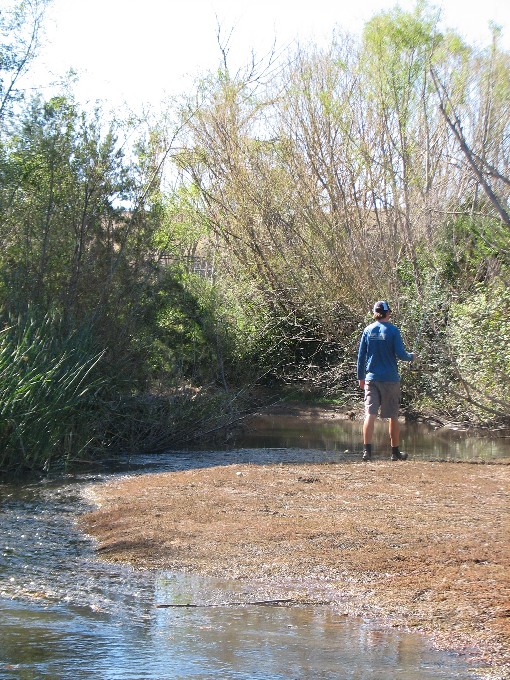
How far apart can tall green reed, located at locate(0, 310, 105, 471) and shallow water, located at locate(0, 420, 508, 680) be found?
3339 millimetres

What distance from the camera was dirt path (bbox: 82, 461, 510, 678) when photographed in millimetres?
5621

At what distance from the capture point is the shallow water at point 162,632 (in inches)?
189

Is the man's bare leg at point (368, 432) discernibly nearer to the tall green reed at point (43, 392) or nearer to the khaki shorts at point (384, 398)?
the khaki shorts at point (384, 398)

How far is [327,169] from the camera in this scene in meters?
18.4

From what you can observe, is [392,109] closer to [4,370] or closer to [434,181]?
[434,181]

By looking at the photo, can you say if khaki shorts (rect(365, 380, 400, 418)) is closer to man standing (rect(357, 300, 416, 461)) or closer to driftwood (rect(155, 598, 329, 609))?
man standing (rect(357, 300, 416, 461))

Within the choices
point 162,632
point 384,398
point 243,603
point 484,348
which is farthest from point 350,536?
point 484,348

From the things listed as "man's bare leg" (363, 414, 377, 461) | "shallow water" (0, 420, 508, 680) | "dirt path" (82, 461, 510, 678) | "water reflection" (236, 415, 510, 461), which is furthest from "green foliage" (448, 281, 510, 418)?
"shallow water" (0, 420, 508, 680)

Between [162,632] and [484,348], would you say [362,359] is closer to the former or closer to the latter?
[484,348]

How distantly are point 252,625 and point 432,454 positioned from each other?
26.7 feet

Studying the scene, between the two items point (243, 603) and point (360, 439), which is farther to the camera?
point (360, 439)

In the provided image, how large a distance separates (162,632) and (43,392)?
617 cm

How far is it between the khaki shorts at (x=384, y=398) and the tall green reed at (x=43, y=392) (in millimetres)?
3597

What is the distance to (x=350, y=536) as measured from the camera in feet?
23.6
